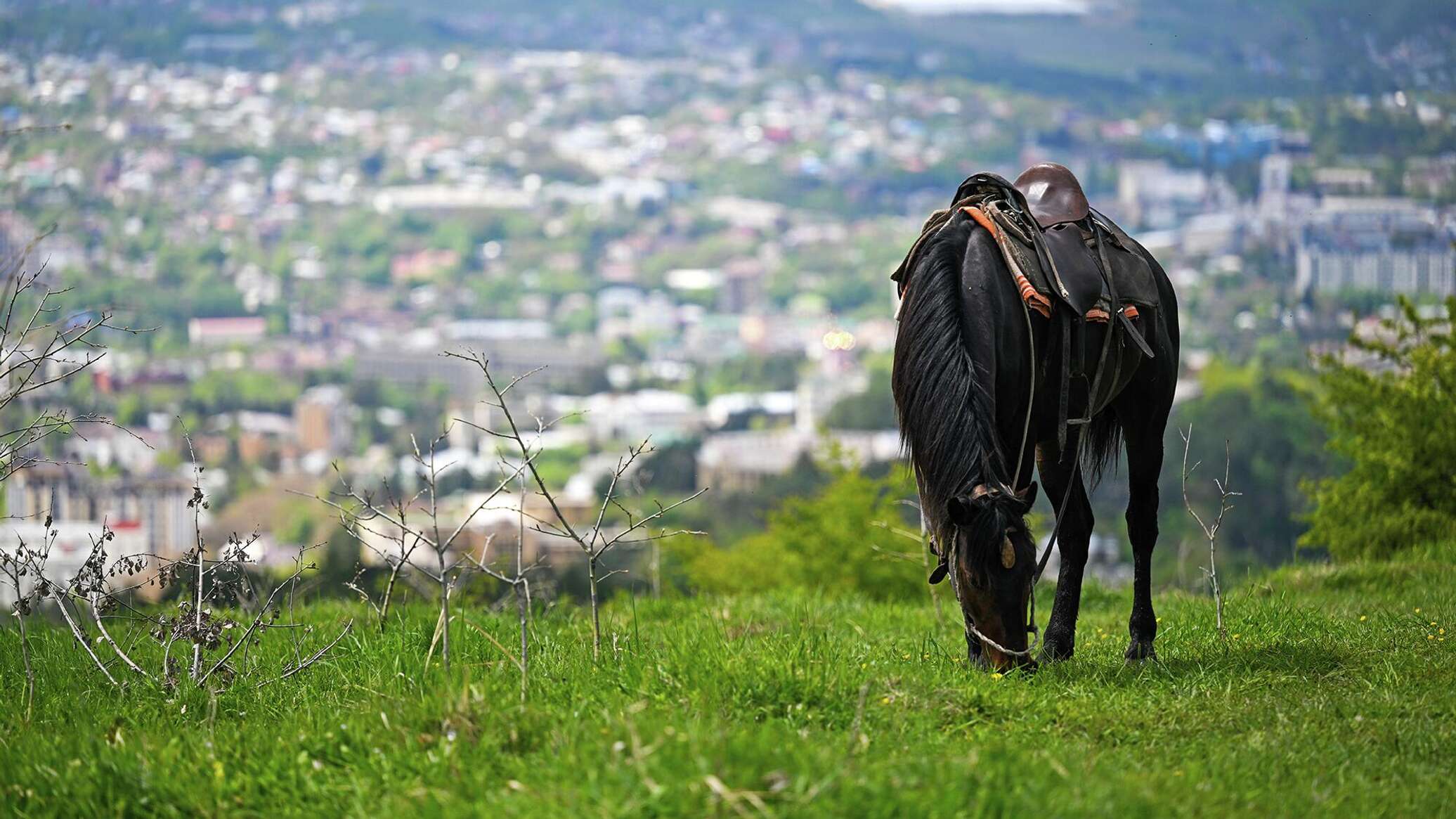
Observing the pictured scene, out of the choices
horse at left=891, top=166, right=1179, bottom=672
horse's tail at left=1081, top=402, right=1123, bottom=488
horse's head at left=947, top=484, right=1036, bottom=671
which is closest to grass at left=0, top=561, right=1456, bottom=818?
horse's head at left=947, top=484, right=1036, bottom=671

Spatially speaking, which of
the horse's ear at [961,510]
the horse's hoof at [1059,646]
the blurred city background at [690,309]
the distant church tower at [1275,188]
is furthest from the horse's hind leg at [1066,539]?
the distant church tower at [1275,188]

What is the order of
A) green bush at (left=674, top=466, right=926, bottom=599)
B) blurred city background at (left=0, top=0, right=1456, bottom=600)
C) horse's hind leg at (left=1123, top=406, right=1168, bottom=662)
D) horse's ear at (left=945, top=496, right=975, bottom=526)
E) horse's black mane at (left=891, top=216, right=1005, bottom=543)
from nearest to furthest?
horse's ear at (left=945, top=496, right=975, bottom=526), horse's black mane at (left=891, top=216, right=1005, bottom=543), horse's hind leg at (left=1123, top=406, right=1168, bottom=662), green bush at (left=674, top=466, right=926, bottom=599), blurred city background at (left=0, top=0, right=1456, bottom=600)

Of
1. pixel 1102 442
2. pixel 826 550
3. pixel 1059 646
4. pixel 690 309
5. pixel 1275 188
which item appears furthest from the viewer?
pixel 690 309

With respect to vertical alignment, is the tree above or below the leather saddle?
below

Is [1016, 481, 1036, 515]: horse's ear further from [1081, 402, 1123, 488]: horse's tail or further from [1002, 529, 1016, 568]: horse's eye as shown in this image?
[1081, 402, 1123, 488]: horse's tail

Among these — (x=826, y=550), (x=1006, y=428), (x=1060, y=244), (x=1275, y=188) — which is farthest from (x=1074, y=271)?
(x=1275, y=188)

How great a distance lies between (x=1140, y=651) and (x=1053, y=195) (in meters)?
2.03

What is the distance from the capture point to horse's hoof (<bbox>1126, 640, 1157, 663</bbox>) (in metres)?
6.04

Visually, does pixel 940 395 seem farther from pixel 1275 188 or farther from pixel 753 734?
pixel 1275 188

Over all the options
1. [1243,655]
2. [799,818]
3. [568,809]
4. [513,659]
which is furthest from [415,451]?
[1243,655]

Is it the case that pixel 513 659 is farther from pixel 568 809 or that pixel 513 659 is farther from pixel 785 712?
pixel 568 809

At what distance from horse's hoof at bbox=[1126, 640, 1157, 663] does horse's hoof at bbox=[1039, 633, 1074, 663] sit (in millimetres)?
236

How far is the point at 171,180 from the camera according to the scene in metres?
193

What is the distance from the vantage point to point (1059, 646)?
6.06 metres
